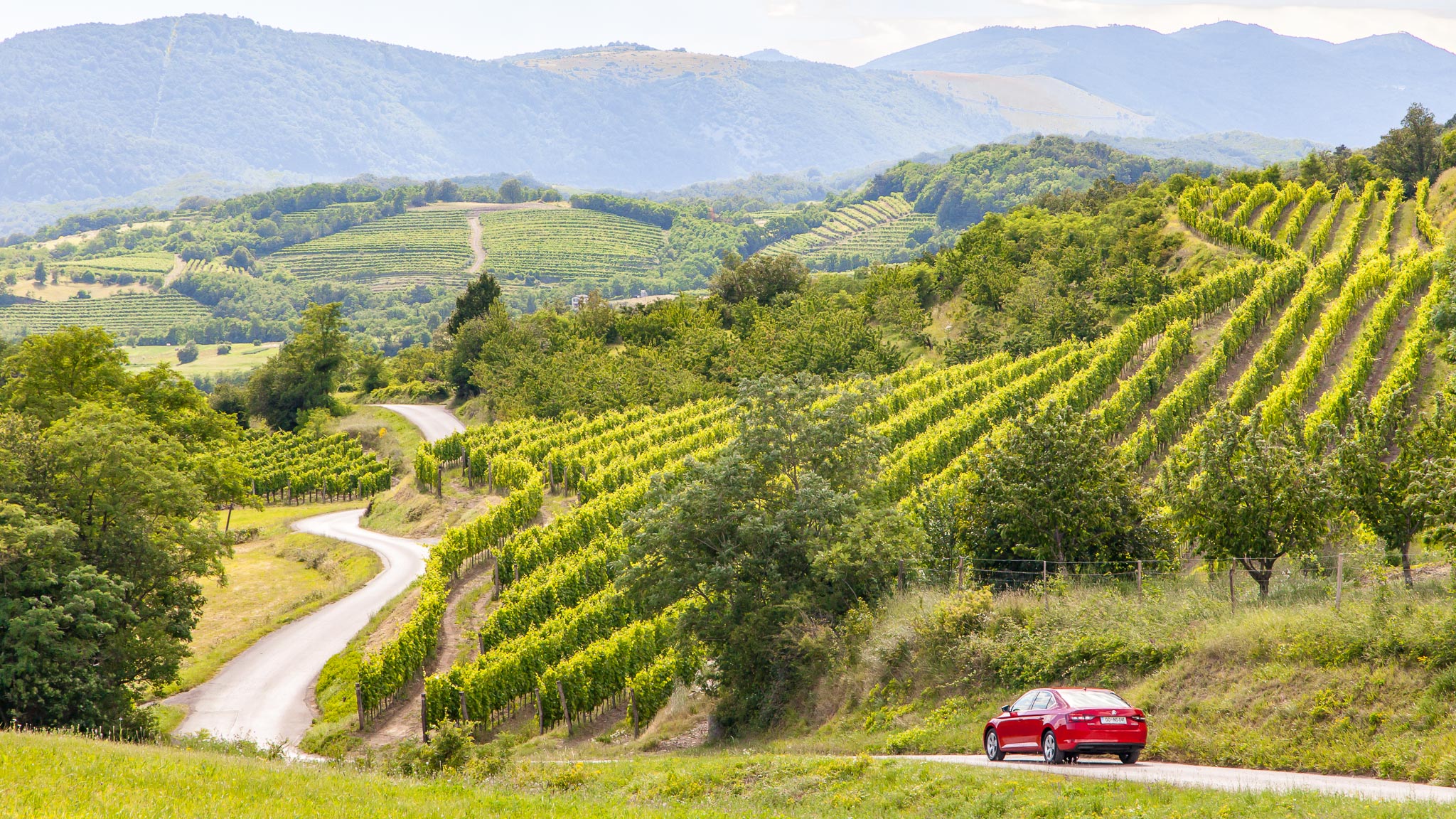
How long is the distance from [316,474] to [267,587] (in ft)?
86.9

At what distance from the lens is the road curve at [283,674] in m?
35.7

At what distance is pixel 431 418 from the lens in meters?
94.0

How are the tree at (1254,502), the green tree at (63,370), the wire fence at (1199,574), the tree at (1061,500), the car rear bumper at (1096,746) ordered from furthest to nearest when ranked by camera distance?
the green tree at (63,370) < the tree at (1061,500) < the tree at (1254,502) < the wire fence at (1199,574) < the car rear bumper at (1096,746)

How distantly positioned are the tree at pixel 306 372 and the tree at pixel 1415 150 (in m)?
94.8

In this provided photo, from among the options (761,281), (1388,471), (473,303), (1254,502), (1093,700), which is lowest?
(1093,700)

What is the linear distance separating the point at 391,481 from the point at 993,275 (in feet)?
156

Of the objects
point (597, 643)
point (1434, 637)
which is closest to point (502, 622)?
point (597, 643)

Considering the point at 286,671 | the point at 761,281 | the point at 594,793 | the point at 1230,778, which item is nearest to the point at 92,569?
the point at 286,671

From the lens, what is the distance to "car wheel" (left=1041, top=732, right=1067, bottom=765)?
1825 cm

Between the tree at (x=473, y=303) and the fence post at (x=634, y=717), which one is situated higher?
the tree at (x=473, y=303)

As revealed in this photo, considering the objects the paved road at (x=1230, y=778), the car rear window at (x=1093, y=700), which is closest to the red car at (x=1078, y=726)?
the car rear window at (x=1093, y=700)

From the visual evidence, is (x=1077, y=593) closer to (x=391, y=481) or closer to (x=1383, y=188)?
(x=391, y=481)

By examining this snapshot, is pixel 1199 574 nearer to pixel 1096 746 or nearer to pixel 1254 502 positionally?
pixel 1254 502

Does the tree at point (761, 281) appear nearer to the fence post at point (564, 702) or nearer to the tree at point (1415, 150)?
the tree at point (1415, 150)
